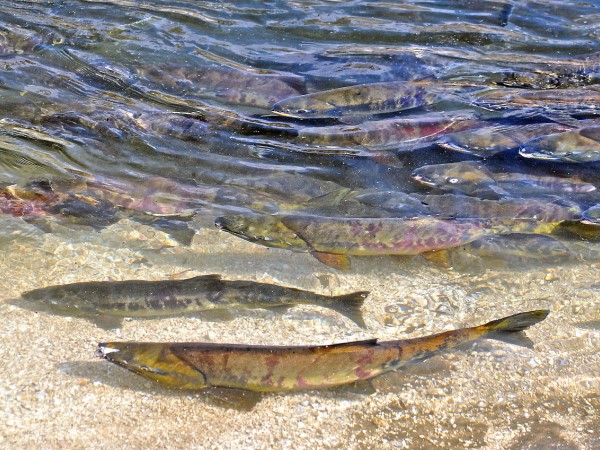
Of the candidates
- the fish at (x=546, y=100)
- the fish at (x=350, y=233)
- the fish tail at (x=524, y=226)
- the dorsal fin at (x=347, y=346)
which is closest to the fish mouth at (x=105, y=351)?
the dorsal fin at (x=347, y=346)

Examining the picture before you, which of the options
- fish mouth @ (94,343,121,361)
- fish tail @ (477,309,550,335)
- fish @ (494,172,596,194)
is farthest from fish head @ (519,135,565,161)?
fish mouth @ (94,343,121,361)

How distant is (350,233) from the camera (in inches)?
181

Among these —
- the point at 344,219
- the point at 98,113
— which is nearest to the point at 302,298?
the point at 344,219

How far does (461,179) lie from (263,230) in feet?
5.90

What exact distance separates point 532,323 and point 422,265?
1079mm

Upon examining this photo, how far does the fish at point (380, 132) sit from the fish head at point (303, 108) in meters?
0.36

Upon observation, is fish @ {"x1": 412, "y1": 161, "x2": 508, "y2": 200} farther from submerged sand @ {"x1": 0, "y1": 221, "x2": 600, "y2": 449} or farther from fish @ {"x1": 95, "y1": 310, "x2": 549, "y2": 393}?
fish @ {"x1": 95, "y1": 310, "x2": 549, "y2": 393}

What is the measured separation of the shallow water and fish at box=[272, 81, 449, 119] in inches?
6.7

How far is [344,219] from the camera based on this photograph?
475 centimetres

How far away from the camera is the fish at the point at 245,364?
3.12 metres

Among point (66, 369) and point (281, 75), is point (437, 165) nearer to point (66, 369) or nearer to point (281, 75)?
point (281, 75)

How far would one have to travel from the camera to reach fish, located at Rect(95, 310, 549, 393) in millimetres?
3123

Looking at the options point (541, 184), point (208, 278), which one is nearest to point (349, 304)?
point (208, 278)

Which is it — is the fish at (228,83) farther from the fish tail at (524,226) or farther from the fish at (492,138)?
the fish tail at (524,226)
